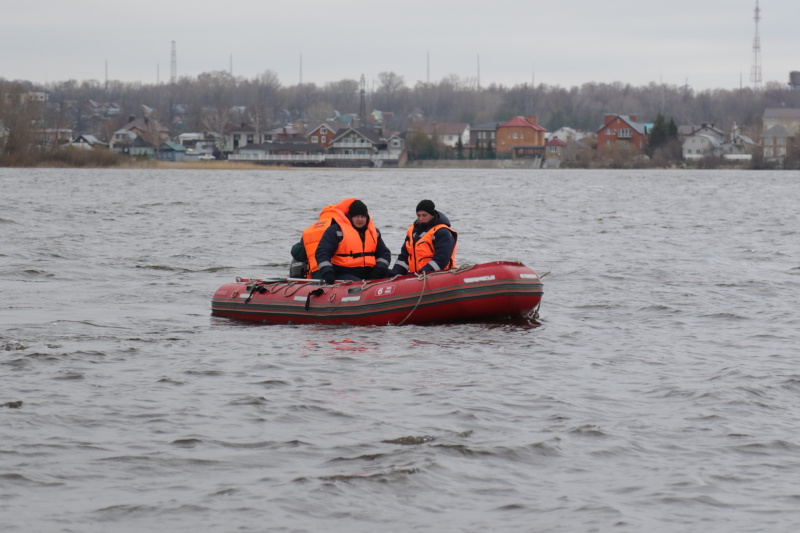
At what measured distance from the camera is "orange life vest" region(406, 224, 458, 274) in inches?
498

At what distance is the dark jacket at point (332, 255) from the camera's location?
41.8ft

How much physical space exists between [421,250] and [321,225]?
124cm

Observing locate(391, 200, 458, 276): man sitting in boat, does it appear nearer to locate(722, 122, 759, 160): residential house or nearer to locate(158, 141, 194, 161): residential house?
locate(158, 141, 194, 161): residential house

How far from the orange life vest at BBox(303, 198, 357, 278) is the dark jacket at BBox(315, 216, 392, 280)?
8cm

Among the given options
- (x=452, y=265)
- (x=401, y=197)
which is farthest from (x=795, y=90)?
(x=452, y=265)

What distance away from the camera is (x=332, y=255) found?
1301cm

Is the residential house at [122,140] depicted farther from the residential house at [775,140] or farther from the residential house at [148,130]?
the residential house at [775,140]

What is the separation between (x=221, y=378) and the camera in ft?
31.9

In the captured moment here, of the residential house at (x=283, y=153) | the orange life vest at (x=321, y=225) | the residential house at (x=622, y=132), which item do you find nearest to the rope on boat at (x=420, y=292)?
the orange life vest at (x=321, y=225)

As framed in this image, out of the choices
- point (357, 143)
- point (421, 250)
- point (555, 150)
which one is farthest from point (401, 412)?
point (555, 150)

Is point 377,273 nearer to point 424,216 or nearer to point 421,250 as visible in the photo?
point 421,250

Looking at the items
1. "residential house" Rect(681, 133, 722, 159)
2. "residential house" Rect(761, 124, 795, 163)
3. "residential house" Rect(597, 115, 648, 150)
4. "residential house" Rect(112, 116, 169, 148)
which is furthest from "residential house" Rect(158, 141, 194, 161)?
"residential house" Rect(761, 124, 795, 163)

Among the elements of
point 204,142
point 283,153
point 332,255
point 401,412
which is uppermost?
point 204,142

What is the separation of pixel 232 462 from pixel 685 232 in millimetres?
25345
